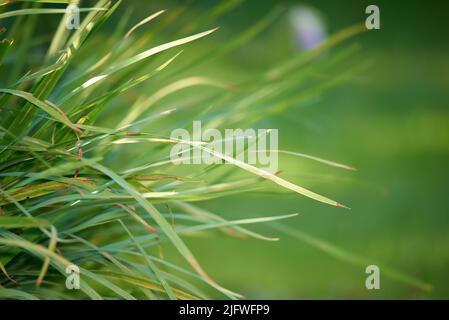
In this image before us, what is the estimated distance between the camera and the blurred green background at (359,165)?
73.2 inches

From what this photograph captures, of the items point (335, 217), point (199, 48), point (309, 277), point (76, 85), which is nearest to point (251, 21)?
point (199, 48)

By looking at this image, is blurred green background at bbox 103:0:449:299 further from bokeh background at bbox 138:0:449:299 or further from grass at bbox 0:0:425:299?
grass at bbox 0:0:425:299

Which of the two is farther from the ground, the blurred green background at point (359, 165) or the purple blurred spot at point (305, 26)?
the purple blurred spot at point (305, 26)

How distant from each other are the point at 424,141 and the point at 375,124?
0.81 feet

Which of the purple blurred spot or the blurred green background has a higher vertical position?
the purple blurred spot

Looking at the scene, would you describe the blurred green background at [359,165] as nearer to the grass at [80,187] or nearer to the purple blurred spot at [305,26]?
the purple blurred spot at [305,26]

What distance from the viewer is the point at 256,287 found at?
1.81 m

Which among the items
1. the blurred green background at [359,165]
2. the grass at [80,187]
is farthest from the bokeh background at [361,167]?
the grass at [80,187]

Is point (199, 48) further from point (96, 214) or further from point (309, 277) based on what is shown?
point (96, 214)

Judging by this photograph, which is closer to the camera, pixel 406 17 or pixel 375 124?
pixel 375 124

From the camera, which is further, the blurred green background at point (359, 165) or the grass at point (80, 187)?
the blurred green background at point (359, 165)

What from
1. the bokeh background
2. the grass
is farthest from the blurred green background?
the grass

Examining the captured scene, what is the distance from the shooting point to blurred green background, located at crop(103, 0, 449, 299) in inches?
73.2

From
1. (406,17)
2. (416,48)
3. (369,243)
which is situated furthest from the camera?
(406,17)
